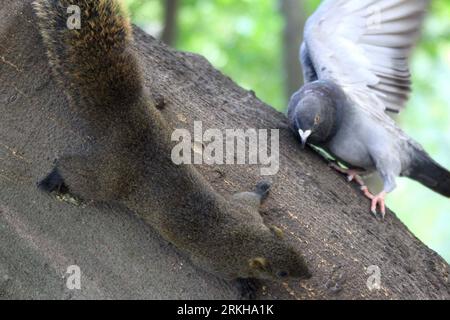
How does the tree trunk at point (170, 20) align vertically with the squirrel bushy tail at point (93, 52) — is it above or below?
below

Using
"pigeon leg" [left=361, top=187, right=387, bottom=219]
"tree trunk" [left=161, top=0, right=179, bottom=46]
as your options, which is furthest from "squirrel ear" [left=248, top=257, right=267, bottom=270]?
"tree trunk" [left=161, top=0, right=179, bottom=46]

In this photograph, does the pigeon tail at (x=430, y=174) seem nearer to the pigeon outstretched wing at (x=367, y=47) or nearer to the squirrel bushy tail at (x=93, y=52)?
the pigeon outstretched wing at (x=367, y=47)

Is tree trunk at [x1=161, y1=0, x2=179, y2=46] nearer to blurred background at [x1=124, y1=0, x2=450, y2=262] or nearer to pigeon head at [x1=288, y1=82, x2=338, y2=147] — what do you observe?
blurred background at [x1=124, y1=0, x2=450, y2=262]

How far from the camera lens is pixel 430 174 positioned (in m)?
6.48

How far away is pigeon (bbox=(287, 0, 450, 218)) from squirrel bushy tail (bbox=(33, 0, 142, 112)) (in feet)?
6.53

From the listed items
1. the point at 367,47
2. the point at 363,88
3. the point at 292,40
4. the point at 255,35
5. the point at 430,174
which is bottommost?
the point at 255,35

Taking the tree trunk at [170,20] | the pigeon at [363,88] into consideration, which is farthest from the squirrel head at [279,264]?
the tree trunk at [170,20]

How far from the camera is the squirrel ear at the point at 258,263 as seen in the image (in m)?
4.06

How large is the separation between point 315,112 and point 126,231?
2564 millimetres

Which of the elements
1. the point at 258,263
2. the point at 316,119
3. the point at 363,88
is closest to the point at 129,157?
the point at 258,263

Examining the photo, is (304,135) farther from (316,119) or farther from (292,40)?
(292,40)
